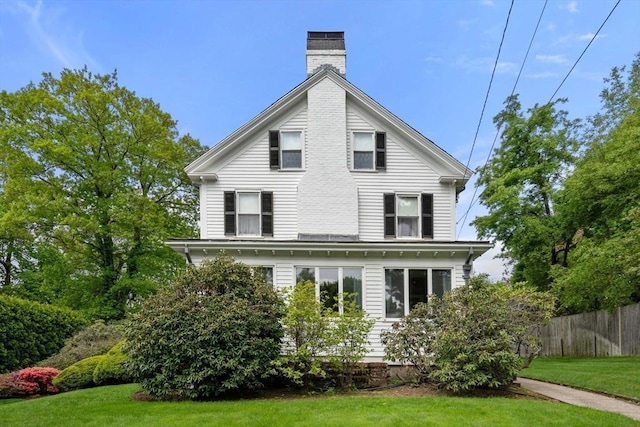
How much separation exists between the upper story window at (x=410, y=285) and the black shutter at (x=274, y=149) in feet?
16.9

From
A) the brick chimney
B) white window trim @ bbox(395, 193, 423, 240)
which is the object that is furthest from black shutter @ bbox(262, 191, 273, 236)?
the brick chimney

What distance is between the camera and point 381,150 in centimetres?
1609

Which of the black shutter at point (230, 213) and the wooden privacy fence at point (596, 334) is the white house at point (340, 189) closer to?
the black shutter at point (230, 213)

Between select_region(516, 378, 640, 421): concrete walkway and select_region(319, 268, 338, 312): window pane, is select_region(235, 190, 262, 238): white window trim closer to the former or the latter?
select_region(319, 268, 338, 312): window pane

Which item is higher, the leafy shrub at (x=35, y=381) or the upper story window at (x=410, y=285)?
the upper story window at (x=410, y=285)

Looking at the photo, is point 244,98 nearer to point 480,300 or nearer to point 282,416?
point 480,300

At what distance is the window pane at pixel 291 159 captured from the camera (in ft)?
51.9

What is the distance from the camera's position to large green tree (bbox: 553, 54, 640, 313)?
1743 cm

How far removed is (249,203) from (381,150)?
16.0 ft

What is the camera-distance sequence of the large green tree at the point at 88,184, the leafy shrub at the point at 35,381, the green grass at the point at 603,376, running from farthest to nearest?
the large green tree at the point at 88,184 → the leafy shrub at the point at 35,381 → the green grass at the point at 603,376

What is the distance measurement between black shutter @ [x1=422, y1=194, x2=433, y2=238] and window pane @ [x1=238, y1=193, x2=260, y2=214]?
5552 millimetres

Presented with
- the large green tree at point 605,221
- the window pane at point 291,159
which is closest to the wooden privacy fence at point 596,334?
the large green tree at point 605,221

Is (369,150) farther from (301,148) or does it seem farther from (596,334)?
(596,334)

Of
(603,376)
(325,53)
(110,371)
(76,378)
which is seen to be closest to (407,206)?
(325,53)
